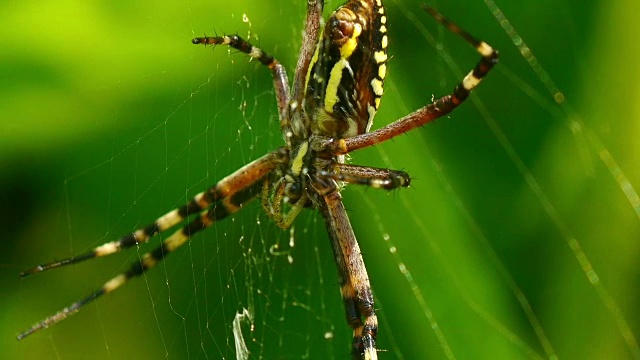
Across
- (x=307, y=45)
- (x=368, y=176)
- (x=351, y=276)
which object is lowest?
(x=351, y=276)

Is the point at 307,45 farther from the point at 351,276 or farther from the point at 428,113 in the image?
the point at 351,276

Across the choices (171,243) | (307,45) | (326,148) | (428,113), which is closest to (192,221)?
(171,243)

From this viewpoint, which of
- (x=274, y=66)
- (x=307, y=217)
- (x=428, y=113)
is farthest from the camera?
(x=307, y=217)

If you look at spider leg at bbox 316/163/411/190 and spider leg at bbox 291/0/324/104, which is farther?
spider leg at bbox 291/0/324/104

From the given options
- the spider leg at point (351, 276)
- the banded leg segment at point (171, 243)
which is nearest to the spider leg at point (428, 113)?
the spider leg at point (351, 276)

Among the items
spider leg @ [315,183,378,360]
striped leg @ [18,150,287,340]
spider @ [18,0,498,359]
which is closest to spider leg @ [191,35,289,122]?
spider @ [18,0,498,359]

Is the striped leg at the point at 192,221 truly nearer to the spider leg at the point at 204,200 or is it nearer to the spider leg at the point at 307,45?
the spider leg at the point at 204,200

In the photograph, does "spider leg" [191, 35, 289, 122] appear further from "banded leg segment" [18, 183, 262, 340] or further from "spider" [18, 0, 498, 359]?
"banded leg segment" [18, 183, 262, 340]
